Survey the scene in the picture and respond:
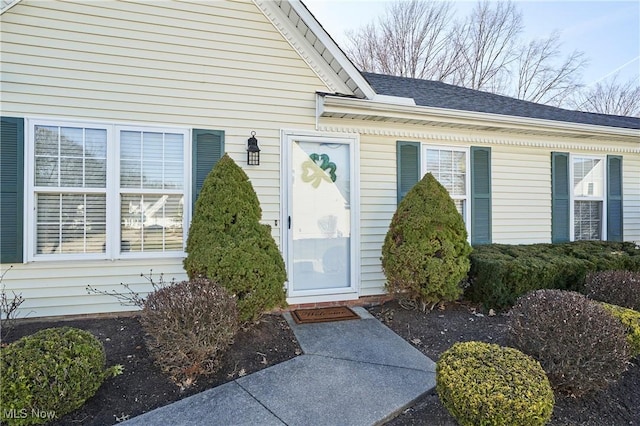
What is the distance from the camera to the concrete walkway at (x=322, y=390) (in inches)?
Result: 94.0

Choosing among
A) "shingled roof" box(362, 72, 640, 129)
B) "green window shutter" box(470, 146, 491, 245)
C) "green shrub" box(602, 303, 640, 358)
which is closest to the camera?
"green shrub" box(602, 303, 640, 358)

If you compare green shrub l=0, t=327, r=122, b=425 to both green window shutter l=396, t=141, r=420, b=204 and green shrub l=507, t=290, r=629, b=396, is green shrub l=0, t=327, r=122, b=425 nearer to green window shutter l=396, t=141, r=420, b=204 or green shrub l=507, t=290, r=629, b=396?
green shrub l=507, t=290, r=629, b=396

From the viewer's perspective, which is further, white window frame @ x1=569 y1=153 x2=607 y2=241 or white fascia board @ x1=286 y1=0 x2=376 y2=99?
white window frame @ x1=569 y1=153 x2=607 y2=241

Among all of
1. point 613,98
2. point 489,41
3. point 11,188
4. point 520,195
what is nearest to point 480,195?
point 520,195

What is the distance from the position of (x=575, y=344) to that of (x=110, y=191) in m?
4.96

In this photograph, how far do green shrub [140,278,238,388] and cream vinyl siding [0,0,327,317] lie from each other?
1.60 metres

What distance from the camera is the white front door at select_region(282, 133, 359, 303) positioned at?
4.71 m

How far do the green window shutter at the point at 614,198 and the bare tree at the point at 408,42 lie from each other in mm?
10519

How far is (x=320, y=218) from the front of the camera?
4852 millimetres

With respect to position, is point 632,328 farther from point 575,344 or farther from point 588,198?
point 588,198

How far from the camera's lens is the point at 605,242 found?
6.08 m

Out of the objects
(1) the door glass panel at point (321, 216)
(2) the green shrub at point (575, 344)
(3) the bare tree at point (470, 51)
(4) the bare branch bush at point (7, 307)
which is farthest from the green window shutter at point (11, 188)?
(3) the bare tree at point (470, 51)

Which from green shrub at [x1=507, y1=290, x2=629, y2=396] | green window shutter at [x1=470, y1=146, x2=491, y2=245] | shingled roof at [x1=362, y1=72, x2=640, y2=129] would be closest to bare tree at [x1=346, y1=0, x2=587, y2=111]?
shingled roof at [x1=362, y1=72, x2=640, y2=129]

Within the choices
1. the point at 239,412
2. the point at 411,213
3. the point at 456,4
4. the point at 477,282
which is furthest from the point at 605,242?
the point at 456,4
